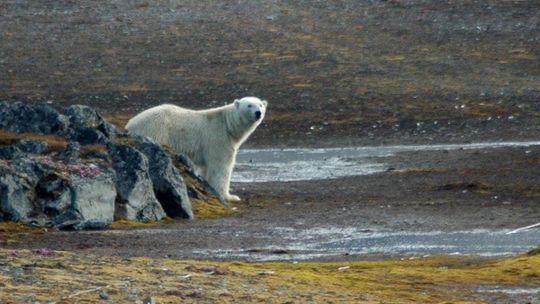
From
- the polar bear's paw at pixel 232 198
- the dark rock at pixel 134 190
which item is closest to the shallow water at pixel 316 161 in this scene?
the polar bear's paw at pixel 232 198

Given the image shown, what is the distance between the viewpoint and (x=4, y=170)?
60.7 feet

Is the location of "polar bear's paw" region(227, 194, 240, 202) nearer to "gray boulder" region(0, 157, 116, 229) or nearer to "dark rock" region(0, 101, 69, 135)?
"dark rock" region(0, 101, 69, 135)

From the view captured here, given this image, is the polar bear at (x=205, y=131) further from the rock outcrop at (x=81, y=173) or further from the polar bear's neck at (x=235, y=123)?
the rock outcrop at (x=81, y=173)

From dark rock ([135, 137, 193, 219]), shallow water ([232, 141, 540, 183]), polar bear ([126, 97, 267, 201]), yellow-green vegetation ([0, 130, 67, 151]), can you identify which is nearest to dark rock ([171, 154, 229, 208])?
polar bear ([126, 97, 267, 201])

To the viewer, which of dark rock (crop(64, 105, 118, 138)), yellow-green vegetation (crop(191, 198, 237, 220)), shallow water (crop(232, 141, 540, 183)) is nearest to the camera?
yellow-green vegetation (crop(191, 198, 237, 220))

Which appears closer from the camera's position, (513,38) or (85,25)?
(513,38)

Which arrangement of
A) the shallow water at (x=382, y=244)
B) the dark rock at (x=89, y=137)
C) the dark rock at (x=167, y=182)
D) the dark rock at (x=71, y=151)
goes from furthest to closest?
1. the dark rock at (x=89, y=137)
2. the dark rock at (x=167, y=182)
3. the dark rock at (x=71, y=151)
4. the shallow water at (x=382, y=244)

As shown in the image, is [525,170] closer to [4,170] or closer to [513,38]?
[4,170]

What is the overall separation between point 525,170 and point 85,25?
2265cm

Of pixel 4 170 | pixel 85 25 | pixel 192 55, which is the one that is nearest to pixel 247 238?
pixel 4 170

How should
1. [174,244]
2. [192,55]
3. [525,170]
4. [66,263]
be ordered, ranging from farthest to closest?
[192,55]
[525,170]
[174,244]
[66,263]

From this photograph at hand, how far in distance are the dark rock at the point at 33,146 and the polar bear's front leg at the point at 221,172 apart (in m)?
3.55

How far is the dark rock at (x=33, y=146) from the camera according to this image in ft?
66.4

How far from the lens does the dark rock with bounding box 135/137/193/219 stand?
20453 millimetres
